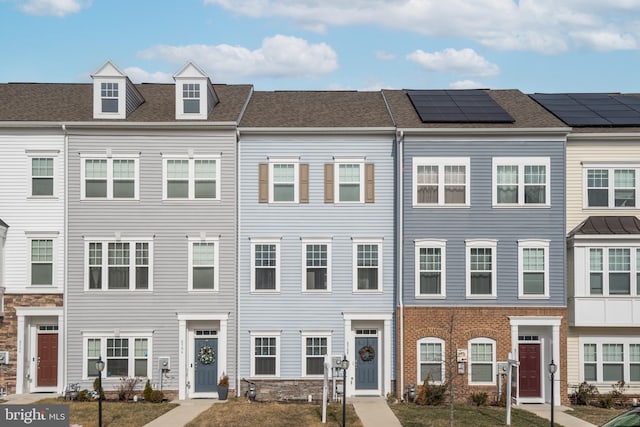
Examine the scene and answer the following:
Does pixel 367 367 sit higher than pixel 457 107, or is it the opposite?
pixel 457 107

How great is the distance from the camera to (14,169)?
2989cm

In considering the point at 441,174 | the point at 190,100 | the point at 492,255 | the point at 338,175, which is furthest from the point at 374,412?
the point at 190,100

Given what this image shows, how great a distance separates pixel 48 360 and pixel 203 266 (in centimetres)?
696

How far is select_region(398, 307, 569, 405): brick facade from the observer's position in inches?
1145

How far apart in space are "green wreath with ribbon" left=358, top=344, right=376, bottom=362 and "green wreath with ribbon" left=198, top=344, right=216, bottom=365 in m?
5.51

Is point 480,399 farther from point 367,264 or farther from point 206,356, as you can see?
point 206,356

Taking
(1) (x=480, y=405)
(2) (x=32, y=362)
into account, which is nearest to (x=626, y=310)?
(1) (x=480, y=405)

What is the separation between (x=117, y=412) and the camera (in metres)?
25.7

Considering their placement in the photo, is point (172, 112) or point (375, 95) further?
point (375, 95)

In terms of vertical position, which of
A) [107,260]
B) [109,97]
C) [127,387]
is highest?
[109,97]

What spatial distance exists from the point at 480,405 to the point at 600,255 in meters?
7.06

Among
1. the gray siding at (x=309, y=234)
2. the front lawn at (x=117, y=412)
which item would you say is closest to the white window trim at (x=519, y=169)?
the gray siding at (x=309, y=234)

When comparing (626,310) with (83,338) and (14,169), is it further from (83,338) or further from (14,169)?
(14,169)

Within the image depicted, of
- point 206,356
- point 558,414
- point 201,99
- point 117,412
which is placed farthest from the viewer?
point 201,99
